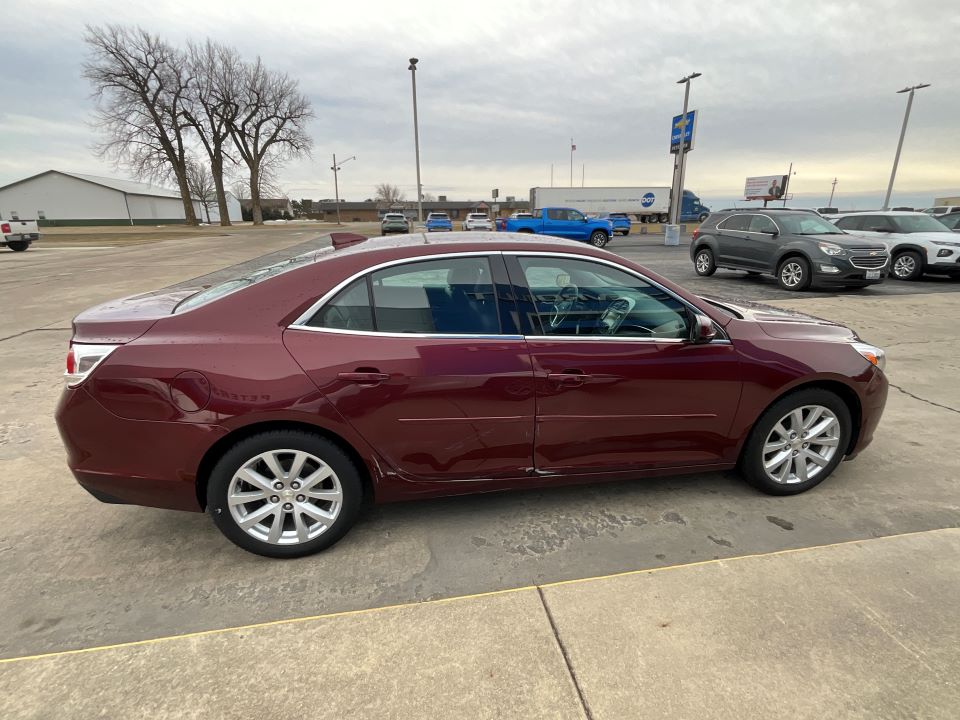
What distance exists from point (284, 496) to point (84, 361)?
108 centimetres

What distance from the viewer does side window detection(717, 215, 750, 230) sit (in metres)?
11.7

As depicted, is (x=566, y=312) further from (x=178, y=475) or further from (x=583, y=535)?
(x=178, y=475)

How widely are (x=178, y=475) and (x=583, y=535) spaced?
201 centimetres

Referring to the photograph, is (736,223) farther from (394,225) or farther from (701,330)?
(394,225)

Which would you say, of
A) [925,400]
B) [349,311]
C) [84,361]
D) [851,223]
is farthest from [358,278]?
[851,223]

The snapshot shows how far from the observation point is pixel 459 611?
2.19 metres

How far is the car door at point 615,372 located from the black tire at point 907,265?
12.9 m

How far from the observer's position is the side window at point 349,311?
2.43 metres

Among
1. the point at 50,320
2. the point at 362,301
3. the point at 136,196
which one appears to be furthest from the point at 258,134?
the point at 362,301

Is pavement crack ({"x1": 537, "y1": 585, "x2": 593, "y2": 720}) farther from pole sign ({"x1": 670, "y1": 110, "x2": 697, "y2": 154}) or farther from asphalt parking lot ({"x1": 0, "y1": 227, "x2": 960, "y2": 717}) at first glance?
pole sign ({"x1": 670, "y1": 110, "x2": 697, "y2": 154})

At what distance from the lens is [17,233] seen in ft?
75.1

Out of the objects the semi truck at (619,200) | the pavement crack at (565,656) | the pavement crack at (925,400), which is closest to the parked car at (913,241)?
the pavement crack at (925,400)

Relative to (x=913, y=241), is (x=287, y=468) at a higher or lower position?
lower

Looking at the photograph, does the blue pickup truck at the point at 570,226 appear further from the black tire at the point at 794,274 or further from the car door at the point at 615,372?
the car door at the point at 615,372
